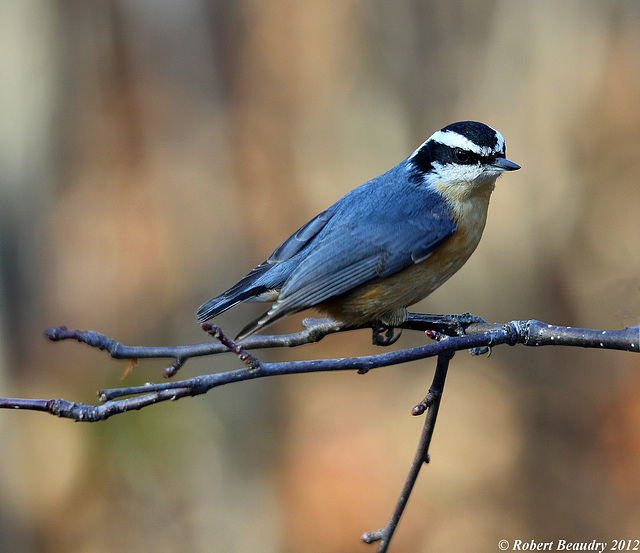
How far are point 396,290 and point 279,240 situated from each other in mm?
4213

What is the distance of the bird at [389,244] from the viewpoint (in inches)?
110

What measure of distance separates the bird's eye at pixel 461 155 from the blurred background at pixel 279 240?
284 centimetres

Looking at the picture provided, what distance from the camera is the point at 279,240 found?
6.95 meters

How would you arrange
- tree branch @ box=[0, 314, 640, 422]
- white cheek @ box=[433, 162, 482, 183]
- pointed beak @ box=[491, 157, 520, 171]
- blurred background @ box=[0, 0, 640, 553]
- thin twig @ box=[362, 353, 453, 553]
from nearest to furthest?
1. tree branch @ box=[0, 314, 640, 422]
2. thin twig @ box=[362, 353, 453, 553]
3. pointed beak @ box=[491, 157, 520, 171]
4. white cheek @ box=[433, 162, 482, 183]
5. blurred background @ box=[0, 0, 640, 553]

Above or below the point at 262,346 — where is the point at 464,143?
above

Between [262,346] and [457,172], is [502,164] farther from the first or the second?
[262,346]

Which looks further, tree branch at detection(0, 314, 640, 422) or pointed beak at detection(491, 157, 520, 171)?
pointed beak at detection(491, 157, 520, 171)

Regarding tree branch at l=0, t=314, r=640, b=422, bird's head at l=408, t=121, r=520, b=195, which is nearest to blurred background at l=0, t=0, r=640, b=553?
bird's head at l=408, t=121, r=520, b=195

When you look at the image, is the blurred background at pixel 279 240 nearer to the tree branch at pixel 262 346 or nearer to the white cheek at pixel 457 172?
the white cheek at pixel 457 172

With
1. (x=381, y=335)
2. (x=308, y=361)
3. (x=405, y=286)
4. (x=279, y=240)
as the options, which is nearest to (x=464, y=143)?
(x=405, y=286)

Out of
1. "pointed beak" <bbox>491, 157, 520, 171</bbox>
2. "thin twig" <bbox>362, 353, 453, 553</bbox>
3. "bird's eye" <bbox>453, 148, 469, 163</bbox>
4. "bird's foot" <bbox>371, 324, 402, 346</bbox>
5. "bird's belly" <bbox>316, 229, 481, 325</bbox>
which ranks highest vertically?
"bird's eye" <bbox>453, 148, 469, 163</bbox>

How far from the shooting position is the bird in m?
2.79

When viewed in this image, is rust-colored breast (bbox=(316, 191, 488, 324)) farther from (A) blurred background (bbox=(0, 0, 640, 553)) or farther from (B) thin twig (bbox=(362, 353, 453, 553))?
(A) blurred background (bbox=(0, 0, 640, 553))

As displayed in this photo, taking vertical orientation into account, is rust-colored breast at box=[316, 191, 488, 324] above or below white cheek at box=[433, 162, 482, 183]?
below
